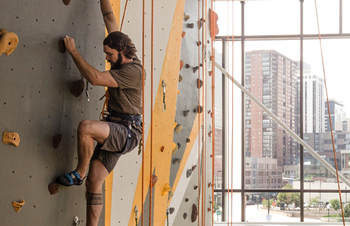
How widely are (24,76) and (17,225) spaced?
593mm

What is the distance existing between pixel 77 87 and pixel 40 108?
0.69 ft

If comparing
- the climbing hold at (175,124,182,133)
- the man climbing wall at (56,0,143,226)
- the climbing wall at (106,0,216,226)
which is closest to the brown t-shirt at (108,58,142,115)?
the man climbing wall at (56,0,143,226)

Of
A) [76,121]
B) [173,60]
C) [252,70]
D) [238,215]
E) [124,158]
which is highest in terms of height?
[252,70]

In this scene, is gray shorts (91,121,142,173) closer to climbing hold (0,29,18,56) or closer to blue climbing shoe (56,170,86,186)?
blue climbing shoe (56,170,86,186)

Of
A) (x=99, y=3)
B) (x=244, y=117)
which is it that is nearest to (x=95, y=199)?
(x=99, y=3)

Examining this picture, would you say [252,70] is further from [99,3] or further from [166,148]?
[99,3]

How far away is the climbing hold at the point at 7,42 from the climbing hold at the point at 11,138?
1.00 ft

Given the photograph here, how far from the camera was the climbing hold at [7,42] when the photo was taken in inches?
45.8

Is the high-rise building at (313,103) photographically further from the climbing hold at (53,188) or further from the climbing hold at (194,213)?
the climbing hold at (53,188)

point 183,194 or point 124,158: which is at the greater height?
point 124,158

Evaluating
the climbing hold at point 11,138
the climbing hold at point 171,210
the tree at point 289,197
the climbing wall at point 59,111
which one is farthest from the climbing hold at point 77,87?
the tree at point 289,197

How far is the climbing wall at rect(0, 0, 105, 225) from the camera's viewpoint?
4.04ft

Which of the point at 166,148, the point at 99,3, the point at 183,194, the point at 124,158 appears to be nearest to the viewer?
the point at 99,3

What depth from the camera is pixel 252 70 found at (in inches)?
253
